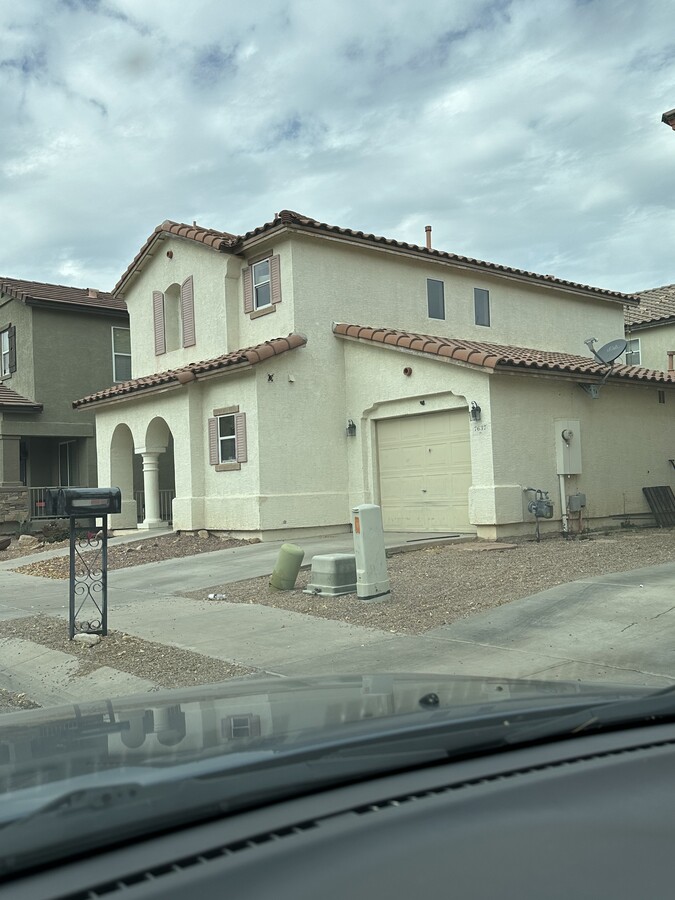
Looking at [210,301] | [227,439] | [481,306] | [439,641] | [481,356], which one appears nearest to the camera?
[439,641]

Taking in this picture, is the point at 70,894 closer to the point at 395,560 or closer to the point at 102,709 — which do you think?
the point at 102,709

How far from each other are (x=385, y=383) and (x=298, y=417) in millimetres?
1923

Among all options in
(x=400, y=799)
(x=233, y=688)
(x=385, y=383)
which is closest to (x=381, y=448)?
(x=385, y=383)

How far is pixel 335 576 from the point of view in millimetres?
10773

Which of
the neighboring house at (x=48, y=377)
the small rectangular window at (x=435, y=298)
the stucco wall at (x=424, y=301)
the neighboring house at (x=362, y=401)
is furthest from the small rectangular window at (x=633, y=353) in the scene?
the neighboring house at (x=48, y=377)

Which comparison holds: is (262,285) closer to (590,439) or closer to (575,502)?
(590,439)

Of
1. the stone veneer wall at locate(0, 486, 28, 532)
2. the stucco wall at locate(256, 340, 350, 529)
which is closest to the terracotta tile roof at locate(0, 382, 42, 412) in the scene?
the stone veneer wall at locate(0, 486, 28, 532)

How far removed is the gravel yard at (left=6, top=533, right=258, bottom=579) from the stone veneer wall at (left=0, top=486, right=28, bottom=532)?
5.23m

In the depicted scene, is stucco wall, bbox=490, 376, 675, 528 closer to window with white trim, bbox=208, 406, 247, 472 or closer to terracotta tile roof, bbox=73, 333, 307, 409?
terracotta tile roof, bbox=73, 333, 307, 409

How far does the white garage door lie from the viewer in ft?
53.9

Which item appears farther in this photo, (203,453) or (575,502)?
(203,453)

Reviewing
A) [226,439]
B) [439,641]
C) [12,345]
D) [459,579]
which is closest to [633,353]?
[226,439]

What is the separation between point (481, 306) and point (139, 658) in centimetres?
1512

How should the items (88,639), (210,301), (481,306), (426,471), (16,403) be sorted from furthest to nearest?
(16,403) → (481,306) → (210,301) → (426,471) → (88,639)
